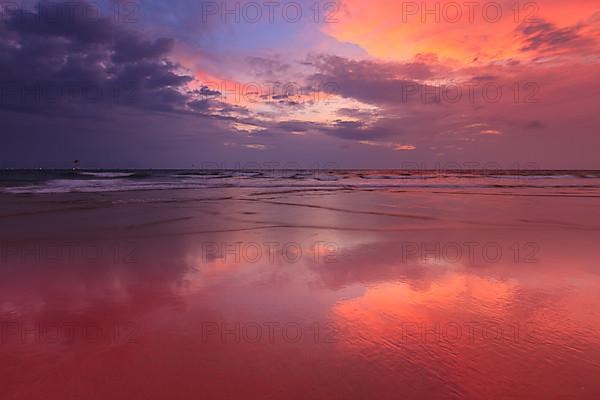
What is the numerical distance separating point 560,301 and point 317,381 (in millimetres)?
3039

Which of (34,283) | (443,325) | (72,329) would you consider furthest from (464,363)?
(34,283)

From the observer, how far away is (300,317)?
3529 mm

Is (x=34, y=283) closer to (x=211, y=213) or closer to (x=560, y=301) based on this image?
(x=560, y=301)

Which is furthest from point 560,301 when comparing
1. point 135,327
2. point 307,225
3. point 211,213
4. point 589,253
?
point 211,213

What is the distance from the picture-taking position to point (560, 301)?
3.89 meters

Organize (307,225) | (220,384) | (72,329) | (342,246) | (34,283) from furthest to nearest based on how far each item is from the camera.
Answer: (307,225) → (342,246) → (34,283) → (72,329) → (220,384)

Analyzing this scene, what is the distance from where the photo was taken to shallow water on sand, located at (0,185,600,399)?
2477 mm

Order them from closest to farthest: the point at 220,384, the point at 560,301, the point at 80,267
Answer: the point at 220,384, the point at 560,301, the point at 80,267

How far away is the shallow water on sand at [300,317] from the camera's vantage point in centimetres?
248

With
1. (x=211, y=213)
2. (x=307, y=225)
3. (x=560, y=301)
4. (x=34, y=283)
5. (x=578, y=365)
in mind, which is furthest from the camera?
(x=211, y=213)

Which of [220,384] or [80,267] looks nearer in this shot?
[220,384]

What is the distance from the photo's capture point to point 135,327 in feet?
10.8

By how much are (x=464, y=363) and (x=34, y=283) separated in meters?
4.91

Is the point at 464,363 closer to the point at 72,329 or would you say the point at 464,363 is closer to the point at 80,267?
the point at 72,329
